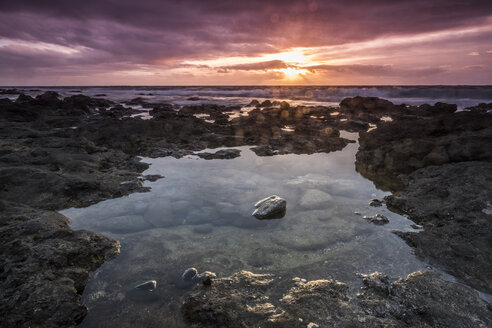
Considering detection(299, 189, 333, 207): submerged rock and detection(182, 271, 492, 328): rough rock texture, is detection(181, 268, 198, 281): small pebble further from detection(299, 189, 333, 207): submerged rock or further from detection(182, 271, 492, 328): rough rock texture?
detection(299, 189, 333, 207): submerged rock

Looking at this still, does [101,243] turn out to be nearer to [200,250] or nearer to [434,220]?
[200,250]

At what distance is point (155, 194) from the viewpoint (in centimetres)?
758

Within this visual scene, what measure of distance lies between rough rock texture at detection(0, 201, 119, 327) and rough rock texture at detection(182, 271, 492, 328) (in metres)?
1.62

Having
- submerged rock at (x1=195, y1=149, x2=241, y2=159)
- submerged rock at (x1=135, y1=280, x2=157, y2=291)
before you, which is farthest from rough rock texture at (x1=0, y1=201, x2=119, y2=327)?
submerged rock at (x1=195, y1=149, x2=241, y2=159)

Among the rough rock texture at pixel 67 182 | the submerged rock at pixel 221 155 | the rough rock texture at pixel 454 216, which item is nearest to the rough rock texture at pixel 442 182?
the rough rock texture at pixel 454 216

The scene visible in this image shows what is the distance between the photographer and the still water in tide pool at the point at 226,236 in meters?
4.00

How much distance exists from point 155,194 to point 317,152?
25.7 ft

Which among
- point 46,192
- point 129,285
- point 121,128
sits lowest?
point 129,285

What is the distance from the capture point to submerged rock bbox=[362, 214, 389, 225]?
6.00 metres

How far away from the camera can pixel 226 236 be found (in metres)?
5.52

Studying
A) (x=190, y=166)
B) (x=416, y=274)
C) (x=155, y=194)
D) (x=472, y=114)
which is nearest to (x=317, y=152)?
(x=190, y=166)

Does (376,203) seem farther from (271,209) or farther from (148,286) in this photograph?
(148,286)

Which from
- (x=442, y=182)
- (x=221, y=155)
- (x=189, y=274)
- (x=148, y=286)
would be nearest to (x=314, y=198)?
(x=442, y=182)

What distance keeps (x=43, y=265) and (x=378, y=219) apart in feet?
20.9
